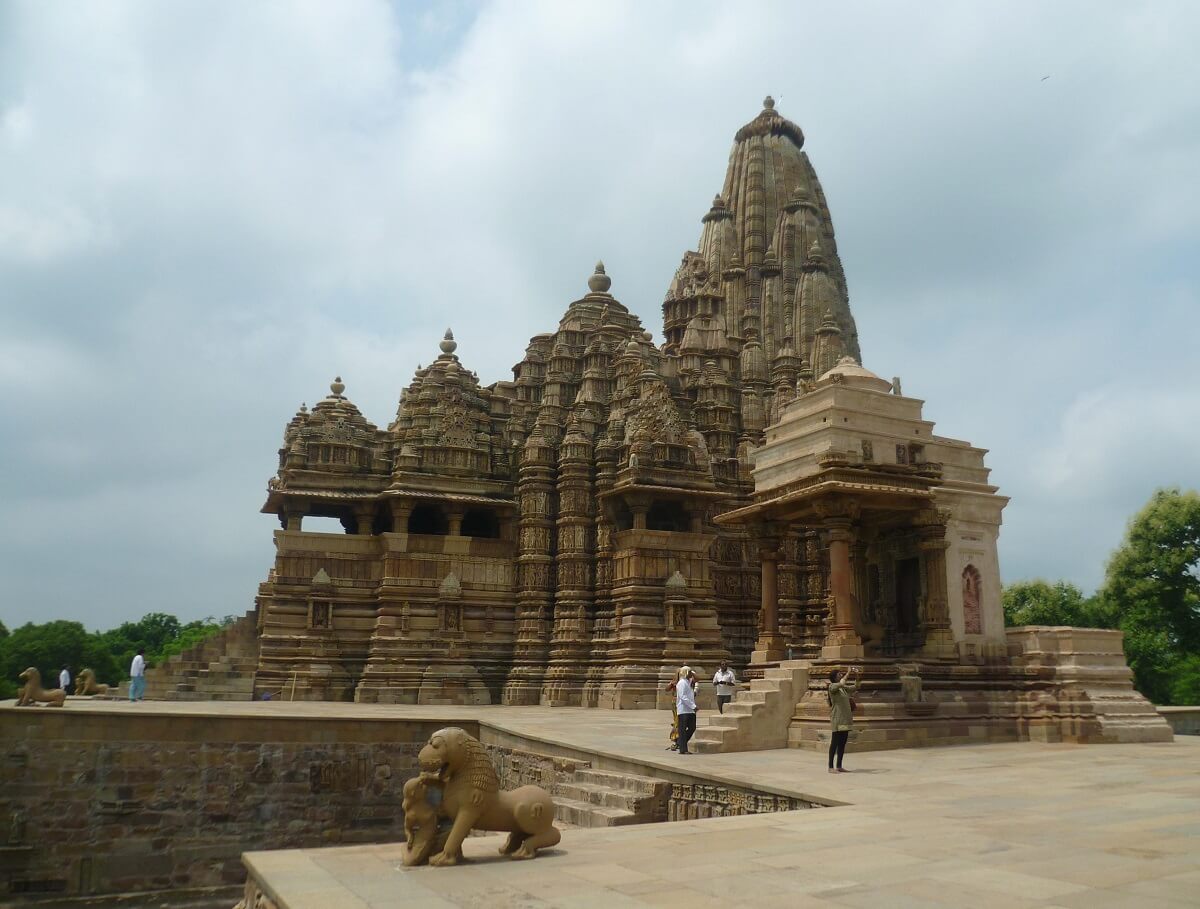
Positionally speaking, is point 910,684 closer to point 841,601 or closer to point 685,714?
point 841,601

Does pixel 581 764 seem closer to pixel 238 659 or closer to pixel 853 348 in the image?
pixel 238 659

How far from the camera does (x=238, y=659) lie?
32250mm

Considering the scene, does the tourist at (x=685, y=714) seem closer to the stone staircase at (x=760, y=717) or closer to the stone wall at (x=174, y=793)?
the stone staircase at (x=760, y=717)

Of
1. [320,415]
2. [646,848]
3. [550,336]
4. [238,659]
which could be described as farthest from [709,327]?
[646,848]

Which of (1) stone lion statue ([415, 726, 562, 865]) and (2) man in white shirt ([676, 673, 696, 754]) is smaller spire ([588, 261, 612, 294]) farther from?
(1) stone lion statue ([415, 726, 562, 865])

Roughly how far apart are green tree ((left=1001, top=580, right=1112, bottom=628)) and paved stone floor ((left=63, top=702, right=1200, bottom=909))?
3615 centimetres

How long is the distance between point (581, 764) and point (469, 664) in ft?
58.2

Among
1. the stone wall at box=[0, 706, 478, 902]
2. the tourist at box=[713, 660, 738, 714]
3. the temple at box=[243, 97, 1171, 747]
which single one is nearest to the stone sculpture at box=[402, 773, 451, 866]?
the stone wall at box=[0, 706, 478, 902]

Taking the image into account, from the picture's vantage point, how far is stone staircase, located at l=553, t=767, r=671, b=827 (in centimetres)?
1245

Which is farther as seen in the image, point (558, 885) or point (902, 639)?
point (902, 639)

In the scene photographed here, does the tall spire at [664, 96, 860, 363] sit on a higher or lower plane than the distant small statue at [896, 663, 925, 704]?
higher

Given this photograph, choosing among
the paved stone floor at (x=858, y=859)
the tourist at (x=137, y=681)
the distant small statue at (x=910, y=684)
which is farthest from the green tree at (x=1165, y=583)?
the tourist at (x=137, y=681)

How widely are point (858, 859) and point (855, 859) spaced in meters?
0.03

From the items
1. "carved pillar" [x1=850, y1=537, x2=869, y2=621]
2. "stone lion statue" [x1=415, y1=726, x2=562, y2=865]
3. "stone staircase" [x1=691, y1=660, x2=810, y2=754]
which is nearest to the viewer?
"stone lion statue" [x1=415, y1=726, x2=562, y2=865]
